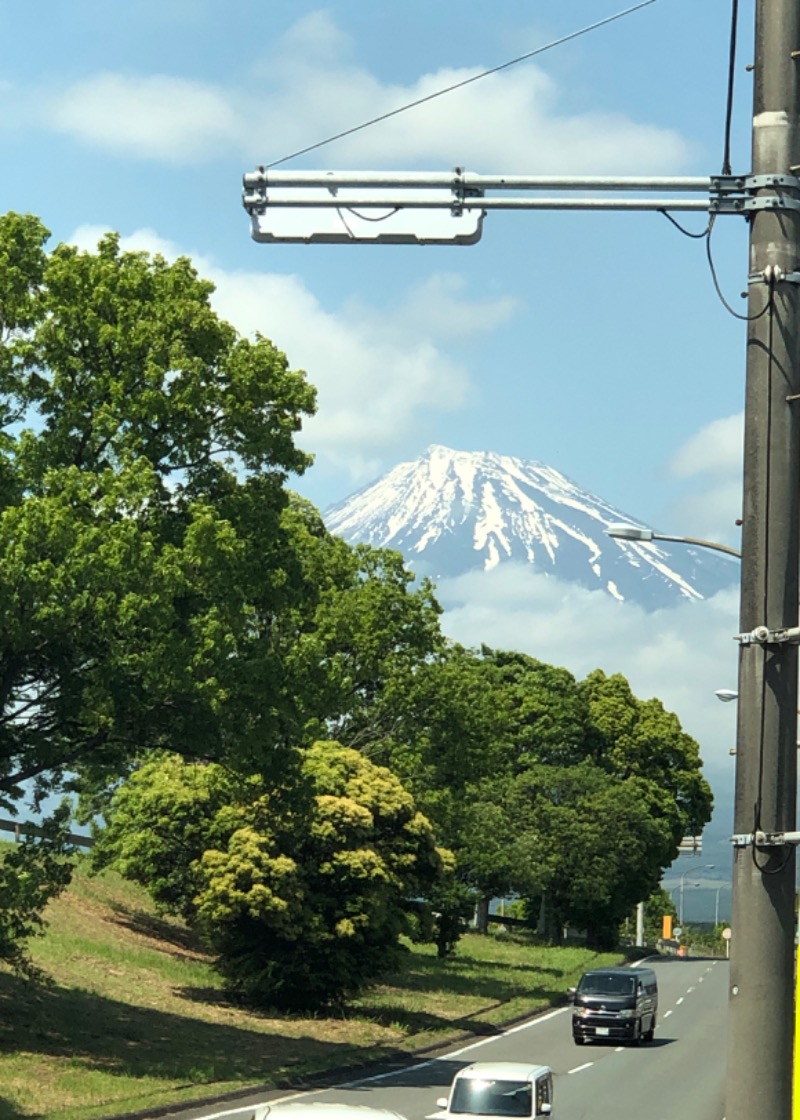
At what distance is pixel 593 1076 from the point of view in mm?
34406

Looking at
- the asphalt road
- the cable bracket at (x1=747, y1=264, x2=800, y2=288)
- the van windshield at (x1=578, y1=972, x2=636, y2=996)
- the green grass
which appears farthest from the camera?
the van windshield at (x1=578, y1=972, x2=636, y2=996)

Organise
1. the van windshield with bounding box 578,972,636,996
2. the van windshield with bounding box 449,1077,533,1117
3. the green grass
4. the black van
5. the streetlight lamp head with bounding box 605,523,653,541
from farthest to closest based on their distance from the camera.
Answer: the van windshield with bounding box 578,972,636,996 → the black van → the green grass → the streetlight lamp head with bounding box 605,523,653,541 → the van windshield with bounding box 449,1077,533,1117

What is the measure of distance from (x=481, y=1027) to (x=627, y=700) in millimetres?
62366

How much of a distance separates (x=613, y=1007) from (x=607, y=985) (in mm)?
1244

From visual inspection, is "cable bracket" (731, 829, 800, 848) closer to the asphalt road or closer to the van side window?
the van side window

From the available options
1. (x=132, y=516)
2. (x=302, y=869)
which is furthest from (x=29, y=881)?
(x=302, y=869)

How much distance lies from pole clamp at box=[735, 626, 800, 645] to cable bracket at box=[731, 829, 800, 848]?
0.89m

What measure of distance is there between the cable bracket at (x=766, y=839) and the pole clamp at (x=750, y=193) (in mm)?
3069

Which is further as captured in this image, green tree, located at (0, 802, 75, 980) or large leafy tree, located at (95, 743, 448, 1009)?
large leafy tree, located at (95, 743, 448, 1009)

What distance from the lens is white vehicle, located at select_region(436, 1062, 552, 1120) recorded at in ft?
72.8

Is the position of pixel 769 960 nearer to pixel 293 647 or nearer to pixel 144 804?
pixel 293 647

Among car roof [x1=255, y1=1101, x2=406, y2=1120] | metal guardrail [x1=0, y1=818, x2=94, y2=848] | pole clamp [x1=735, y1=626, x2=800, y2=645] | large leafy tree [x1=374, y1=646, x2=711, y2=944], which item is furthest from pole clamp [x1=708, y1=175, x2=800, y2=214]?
large leafy tree [x1=374, y1=646, x2=711, y2=944]

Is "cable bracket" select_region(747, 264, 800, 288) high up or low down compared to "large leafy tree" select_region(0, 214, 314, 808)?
down

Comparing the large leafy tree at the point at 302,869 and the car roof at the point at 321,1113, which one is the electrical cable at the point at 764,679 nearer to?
the car roof at the point at 321,1113
